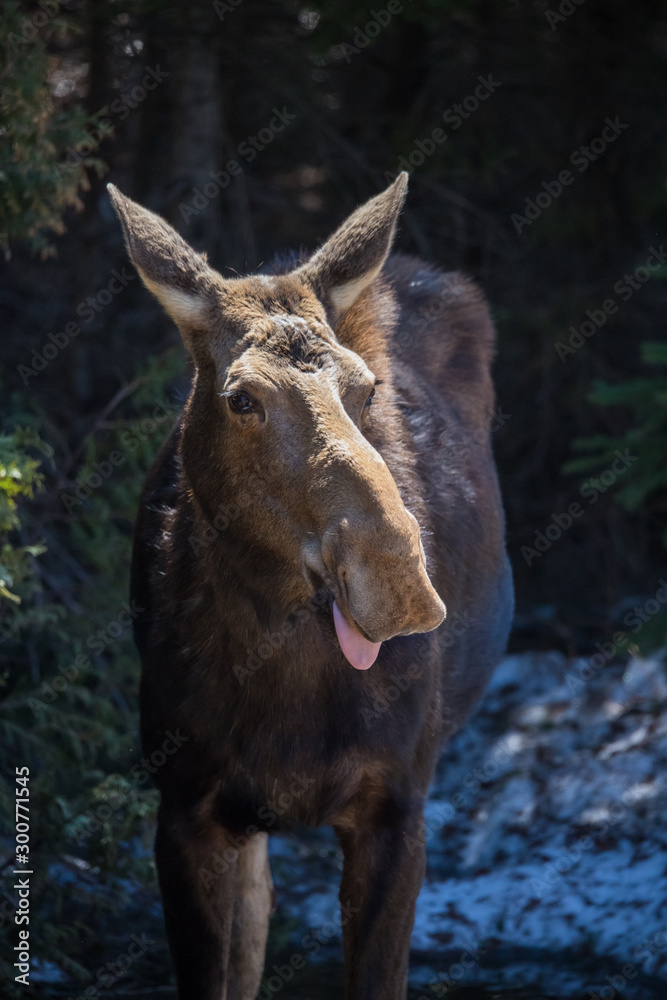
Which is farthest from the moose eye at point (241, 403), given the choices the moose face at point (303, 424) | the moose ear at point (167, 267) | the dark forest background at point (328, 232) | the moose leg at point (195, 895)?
the dark forest background at point (328, 232)

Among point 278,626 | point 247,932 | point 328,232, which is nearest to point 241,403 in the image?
point 278,626

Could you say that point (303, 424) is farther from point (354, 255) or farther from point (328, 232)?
point (328, 232)

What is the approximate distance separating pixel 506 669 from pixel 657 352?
3378mm

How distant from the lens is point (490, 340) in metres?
6.46

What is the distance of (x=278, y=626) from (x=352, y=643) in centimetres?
65

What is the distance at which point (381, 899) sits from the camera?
163 inches

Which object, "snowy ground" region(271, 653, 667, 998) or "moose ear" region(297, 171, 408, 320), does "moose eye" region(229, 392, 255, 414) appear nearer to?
"moose ear" region(297, 171, 408, 320)

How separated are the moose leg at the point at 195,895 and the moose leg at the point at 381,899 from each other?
0.48 meters

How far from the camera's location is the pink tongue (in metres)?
3.46

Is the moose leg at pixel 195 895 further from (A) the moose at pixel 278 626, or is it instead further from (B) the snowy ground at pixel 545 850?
(B) the snowy ground at pixel 545 850

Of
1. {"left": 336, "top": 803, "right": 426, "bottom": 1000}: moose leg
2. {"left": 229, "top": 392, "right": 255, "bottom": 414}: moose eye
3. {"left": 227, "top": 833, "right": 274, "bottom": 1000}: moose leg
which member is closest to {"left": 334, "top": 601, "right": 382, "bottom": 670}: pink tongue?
{"left": 229, "top": 392, "right": 255, "bottom": 414}: moose eye

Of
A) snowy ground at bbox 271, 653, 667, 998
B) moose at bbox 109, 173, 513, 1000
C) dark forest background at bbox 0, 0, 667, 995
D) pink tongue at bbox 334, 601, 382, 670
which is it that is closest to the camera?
pink tongue at bbox 334, 601, 382, 670

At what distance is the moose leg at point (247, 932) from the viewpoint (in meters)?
4.99

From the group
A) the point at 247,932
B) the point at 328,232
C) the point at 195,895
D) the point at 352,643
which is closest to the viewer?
the point at 352,643
